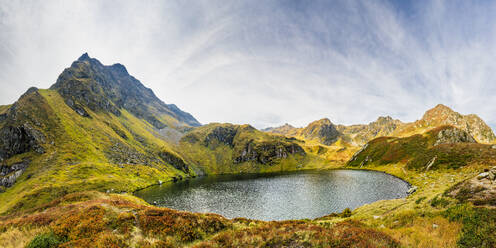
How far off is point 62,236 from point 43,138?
6390 inches

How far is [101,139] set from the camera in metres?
158

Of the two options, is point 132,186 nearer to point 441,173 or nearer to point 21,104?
point 21,104

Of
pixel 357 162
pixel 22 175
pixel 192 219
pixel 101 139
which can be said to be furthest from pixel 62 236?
pixel 357 162

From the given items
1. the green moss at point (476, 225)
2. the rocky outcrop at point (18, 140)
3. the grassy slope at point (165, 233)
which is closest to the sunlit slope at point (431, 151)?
the green moss at point (476, 225)

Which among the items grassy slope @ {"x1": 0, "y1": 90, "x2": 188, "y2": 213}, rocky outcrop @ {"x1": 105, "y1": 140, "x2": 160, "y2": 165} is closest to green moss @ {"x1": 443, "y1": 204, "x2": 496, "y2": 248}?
grassy slope @ {"x1": 0, "y1": 90, "x2": 188, "y2": 213}

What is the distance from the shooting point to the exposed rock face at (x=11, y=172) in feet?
287

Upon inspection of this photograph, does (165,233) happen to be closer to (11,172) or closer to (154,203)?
(154,203)

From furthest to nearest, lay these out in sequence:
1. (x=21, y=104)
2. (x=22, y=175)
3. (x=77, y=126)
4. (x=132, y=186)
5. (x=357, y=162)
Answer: (x=357, y=162) < (x=77, y=126) < (x=21, y=104) < (x=132, y=186) < (x=22, y=175)

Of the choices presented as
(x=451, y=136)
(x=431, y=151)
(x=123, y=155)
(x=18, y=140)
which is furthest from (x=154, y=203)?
(x=451, y=136)

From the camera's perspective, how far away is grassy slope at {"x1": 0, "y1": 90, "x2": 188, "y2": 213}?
2985 inches

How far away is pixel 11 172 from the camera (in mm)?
93875

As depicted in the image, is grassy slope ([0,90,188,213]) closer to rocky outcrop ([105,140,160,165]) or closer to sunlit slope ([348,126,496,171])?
rocky outcrop ([105,140,160,165])

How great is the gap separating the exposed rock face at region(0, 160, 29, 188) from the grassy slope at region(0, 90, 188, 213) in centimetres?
282

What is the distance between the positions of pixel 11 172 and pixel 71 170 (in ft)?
93.1
